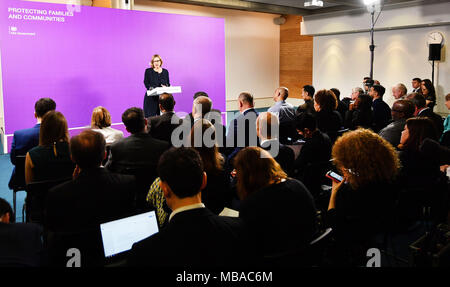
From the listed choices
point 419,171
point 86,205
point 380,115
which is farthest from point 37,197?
point 380,115

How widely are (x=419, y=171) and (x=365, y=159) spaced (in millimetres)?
1023

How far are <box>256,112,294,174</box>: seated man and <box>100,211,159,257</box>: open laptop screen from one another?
1.47 metres

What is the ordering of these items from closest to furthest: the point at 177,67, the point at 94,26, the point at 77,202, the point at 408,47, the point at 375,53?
the point at 77,202
the point at 94,26
the point at 177,67
the point at 408,47
the point at 375,53

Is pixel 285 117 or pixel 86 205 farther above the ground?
pixel 285 117

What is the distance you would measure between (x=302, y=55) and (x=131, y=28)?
7643 millimetres

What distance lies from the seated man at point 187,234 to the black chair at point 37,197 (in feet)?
4.84

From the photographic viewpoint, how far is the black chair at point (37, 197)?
2.56 metres

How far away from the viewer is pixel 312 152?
11.1ft

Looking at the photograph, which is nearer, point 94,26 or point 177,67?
point 94,26

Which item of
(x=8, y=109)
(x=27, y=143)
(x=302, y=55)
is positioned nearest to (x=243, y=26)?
(x=302, y=55)

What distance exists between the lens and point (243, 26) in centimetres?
1280

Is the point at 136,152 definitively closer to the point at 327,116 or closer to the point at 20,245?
the point at 20,245

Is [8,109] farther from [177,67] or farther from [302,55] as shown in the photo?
[302,55]

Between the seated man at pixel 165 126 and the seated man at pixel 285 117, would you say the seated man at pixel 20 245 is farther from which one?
the seated man at pixel 285 117
